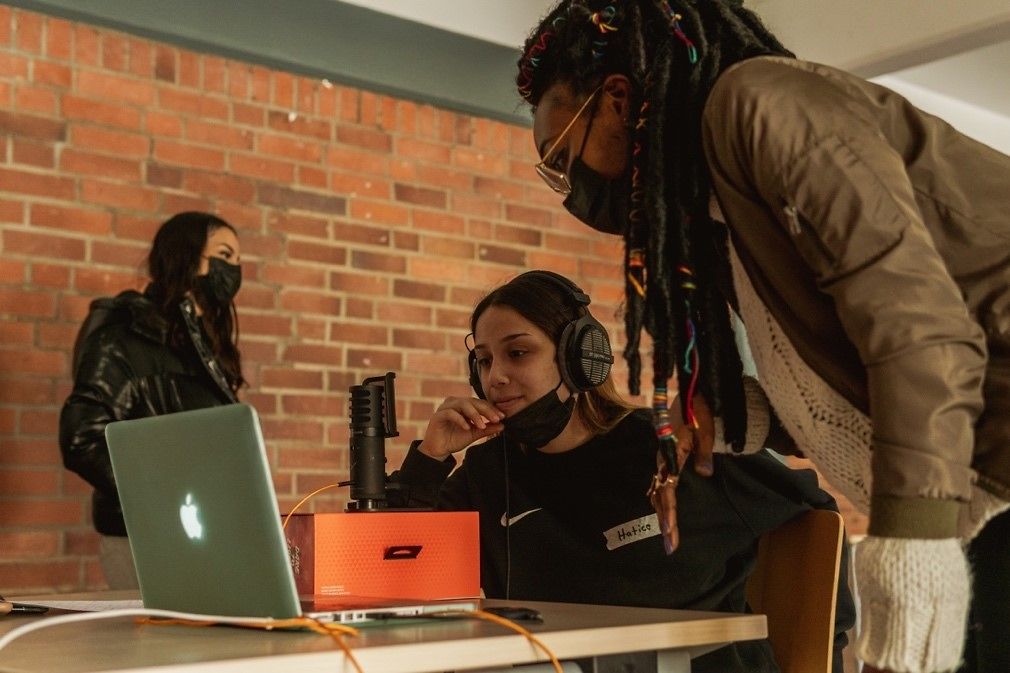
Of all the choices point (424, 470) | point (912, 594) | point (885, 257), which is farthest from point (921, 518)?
point (424, 470)

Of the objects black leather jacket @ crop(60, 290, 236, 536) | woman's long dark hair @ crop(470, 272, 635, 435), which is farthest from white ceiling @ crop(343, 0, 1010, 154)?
woman's long dark hair @ crop(470, 272, 635, 435)

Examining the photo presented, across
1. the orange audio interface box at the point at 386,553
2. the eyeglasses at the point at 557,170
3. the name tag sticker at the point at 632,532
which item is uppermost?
the eyeglasses at the point at 557,170

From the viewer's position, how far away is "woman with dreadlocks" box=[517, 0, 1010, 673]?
1.02 meters

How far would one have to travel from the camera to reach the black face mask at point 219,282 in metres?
3.28

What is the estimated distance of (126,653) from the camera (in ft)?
3.70

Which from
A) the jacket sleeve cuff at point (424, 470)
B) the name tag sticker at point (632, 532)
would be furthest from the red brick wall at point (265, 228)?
the name tag sticker at point (632, 532)

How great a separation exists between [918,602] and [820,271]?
30cm

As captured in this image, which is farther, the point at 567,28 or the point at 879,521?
the point at 567,28

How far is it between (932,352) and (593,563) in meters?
1.15

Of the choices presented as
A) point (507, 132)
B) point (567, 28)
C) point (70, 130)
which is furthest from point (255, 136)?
point (567, 28)

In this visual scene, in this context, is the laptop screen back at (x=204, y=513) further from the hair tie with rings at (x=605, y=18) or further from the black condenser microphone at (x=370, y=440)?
the hair tie with rings at (x=605, y=18)

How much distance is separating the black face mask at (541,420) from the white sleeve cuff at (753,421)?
2.68ft

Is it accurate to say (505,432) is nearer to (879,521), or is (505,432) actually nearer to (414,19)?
(879,521)

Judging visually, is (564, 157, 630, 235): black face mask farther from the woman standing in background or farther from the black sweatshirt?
the woman standing in background
